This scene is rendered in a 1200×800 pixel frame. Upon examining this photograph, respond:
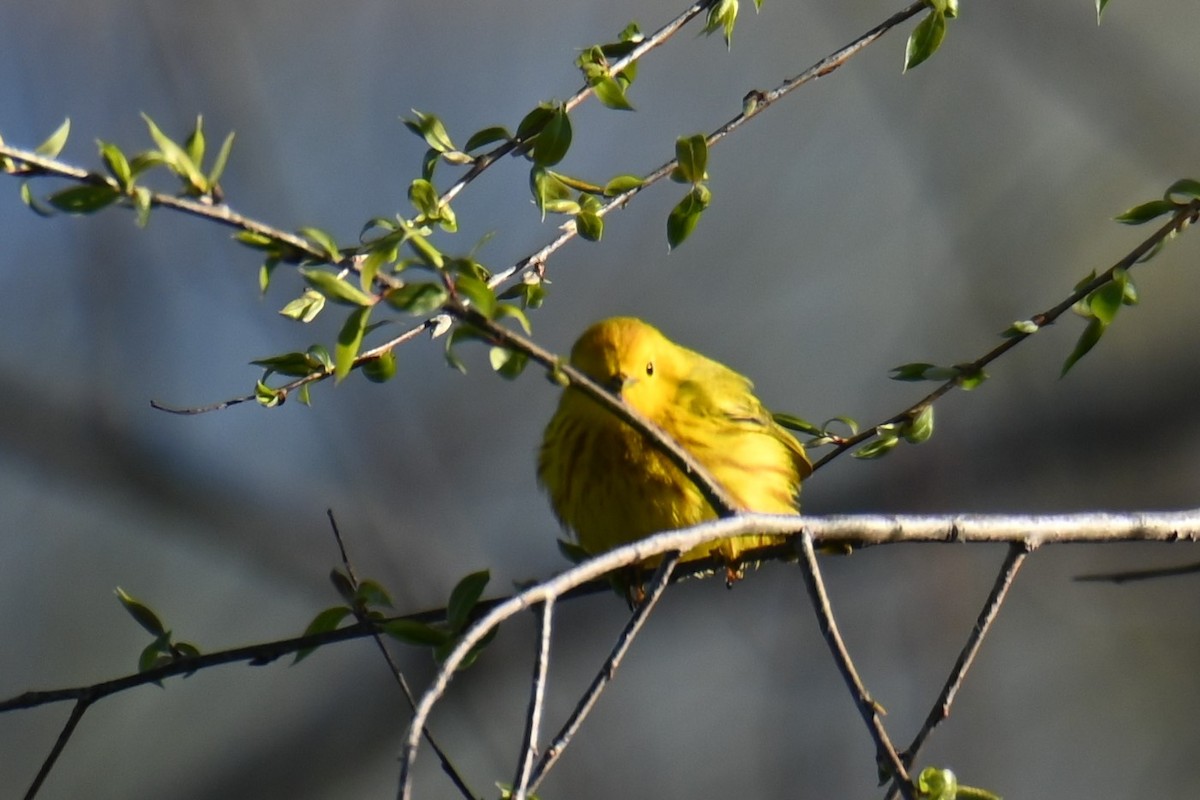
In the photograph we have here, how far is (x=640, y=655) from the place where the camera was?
28.9ft

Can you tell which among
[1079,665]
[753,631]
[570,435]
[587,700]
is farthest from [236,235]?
[1079,665]

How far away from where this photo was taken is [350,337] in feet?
5.18

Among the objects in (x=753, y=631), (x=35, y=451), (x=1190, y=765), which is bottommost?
(x=1190, y=765)

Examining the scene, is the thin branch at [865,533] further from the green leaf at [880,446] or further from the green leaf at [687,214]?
the green leaf at [687,214]

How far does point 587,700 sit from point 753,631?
6.87 m

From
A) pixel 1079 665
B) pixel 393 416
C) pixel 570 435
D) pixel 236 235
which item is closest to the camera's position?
pixel 236 235

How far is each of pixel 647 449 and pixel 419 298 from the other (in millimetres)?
1680

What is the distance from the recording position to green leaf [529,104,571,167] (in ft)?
6.66

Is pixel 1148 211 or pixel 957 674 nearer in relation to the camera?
pixel 957 674

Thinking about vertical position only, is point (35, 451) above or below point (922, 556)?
above

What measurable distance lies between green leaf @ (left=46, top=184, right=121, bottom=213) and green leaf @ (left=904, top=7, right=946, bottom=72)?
1.30m

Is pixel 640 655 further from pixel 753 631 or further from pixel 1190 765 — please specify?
pixel 1190 765

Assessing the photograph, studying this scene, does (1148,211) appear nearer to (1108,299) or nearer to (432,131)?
(1108,299)

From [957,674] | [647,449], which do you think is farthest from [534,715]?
[647,449]
